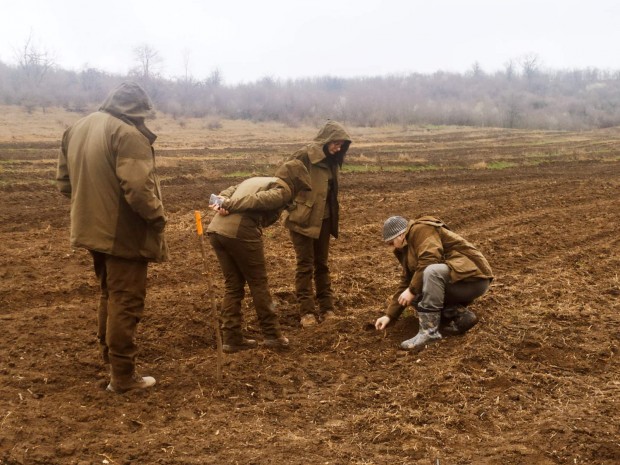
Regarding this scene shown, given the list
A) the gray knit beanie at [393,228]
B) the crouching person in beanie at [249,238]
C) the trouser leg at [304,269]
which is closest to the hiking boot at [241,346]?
the crouching person in beanie at [249,238]

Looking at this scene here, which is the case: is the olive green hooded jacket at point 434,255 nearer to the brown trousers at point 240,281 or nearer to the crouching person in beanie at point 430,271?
the crouching person in beanie at point 430,271

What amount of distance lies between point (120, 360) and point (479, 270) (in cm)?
304

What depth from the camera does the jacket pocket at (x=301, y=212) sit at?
6.14 metres

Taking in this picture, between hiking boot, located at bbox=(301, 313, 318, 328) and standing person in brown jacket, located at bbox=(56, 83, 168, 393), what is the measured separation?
84.0 inches

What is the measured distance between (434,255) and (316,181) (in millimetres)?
1497

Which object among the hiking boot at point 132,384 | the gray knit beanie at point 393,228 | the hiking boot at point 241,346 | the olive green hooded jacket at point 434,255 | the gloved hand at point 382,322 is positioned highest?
the gray knit beanie at point 393,228

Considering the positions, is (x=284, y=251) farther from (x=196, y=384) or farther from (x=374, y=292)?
(x=196, y=384)

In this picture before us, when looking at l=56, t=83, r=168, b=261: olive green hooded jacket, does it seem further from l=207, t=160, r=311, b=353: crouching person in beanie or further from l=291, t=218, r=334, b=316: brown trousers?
l=291, t=218, r=334, b=316: brown trousers

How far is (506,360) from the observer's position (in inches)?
196

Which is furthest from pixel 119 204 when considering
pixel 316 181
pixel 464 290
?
pixel 464 290

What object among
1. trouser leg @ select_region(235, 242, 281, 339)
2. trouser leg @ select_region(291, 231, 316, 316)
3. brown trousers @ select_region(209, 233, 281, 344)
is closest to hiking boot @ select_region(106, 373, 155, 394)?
brown trousers @ select_region(209, 233, 281, 344)

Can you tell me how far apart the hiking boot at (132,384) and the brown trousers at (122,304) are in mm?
37

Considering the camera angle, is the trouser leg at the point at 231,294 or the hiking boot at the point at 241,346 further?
the hiking boot at the point at 241,346

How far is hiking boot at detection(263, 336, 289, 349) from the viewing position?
5648mm
